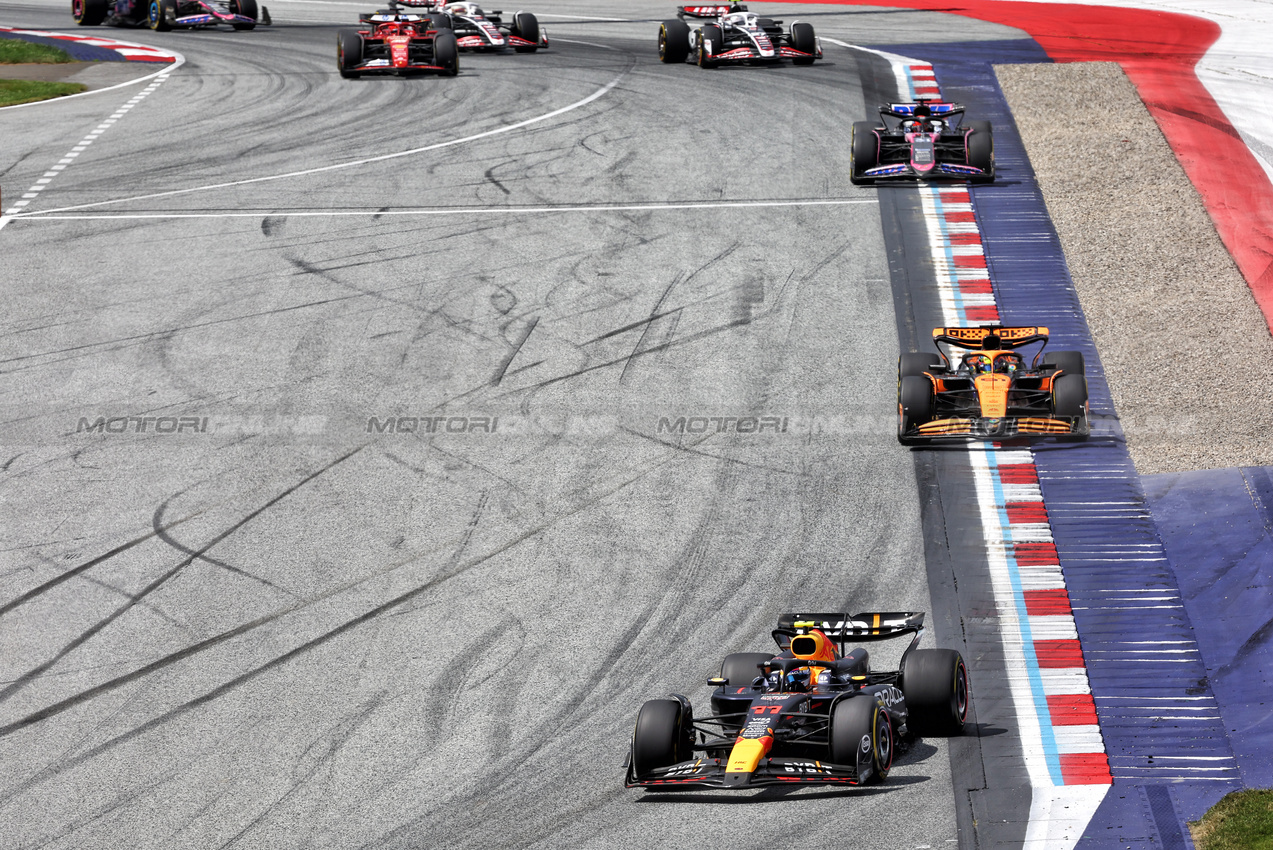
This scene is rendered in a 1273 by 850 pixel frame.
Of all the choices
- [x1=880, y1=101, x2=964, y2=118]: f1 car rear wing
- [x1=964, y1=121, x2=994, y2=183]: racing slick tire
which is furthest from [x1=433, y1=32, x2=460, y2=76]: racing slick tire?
[x1=964, y1=121, x2=994, y2=183]: racing slick tire

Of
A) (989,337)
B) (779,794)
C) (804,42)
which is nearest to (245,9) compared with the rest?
(804,42)

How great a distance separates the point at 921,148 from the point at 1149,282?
15.7ft

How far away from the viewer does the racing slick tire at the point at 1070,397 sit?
16.7 metres

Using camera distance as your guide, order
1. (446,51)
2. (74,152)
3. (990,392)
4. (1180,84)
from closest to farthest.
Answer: (990,392), (74,152), (1180,84), (446,51)

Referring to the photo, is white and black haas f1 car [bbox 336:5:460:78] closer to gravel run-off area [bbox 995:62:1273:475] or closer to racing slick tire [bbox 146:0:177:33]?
racing slick tire [bbox 146:0:177:33]

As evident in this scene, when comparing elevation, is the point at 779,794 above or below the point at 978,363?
below

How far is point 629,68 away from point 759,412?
16096mm

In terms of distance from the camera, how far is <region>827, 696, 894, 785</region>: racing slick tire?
10.7 m

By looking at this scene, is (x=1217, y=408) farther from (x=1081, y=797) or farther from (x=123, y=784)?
(x=123, y=784)

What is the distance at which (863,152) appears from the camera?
24.4 metres

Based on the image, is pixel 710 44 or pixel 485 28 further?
pixel 485 28

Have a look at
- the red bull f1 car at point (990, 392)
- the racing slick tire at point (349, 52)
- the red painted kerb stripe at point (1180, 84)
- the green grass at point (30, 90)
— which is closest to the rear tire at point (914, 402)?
the red bull f1 car at point (990, 392)

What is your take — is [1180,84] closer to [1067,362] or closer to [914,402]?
[1067,362]

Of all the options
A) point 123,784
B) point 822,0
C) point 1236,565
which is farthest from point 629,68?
point 123,784
